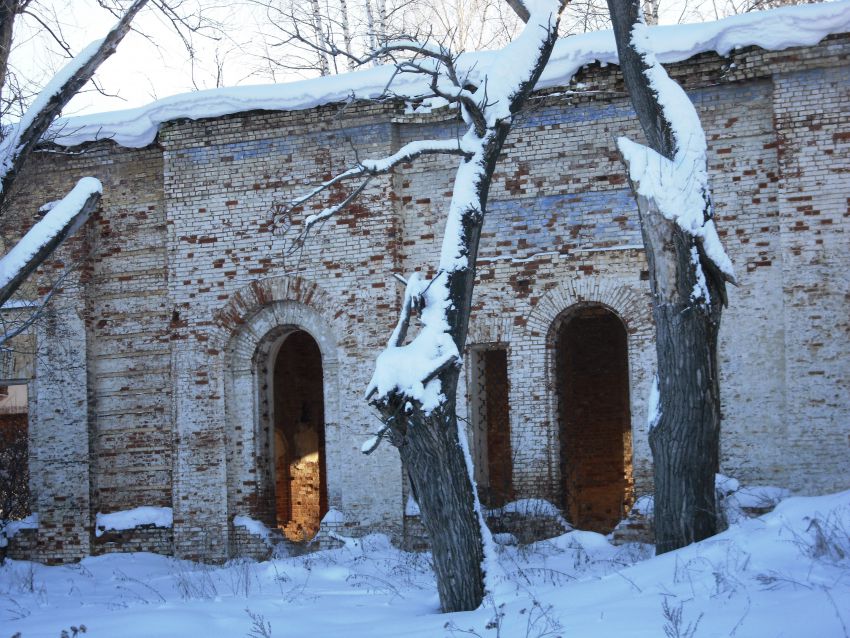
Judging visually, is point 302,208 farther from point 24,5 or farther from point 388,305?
point 24,5

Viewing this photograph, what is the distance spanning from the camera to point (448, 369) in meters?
7.75

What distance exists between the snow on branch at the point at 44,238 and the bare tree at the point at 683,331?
14.5ft

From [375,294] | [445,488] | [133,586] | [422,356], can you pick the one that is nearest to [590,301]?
[375,294]


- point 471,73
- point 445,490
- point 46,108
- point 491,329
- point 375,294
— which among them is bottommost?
point 445,490

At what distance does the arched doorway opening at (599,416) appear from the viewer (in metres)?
16.4

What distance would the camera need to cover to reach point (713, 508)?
7.70 metres

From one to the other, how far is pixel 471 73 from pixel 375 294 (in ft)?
9.08

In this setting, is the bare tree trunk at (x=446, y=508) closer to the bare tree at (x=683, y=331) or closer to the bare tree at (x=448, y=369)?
the bare tree at (x=448, y=369)

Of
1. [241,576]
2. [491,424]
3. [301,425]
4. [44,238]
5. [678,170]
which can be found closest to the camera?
[678,170]

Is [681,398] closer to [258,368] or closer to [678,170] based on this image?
[678,170]

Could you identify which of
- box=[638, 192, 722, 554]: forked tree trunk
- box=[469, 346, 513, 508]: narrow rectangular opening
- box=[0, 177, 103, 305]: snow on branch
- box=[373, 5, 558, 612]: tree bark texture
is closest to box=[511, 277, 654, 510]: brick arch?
box=[469, 346, 513, 508]: narrow rectangular opening

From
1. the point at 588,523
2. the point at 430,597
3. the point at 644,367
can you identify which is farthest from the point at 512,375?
the point at 588,523

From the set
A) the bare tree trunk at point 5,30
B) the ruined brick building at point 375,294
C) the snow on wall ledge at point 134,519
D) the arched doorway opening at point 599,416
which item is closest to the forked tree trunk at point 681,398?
the ruined brick building at point 375,294

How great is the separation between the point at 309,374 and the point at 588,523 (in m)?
5.16
